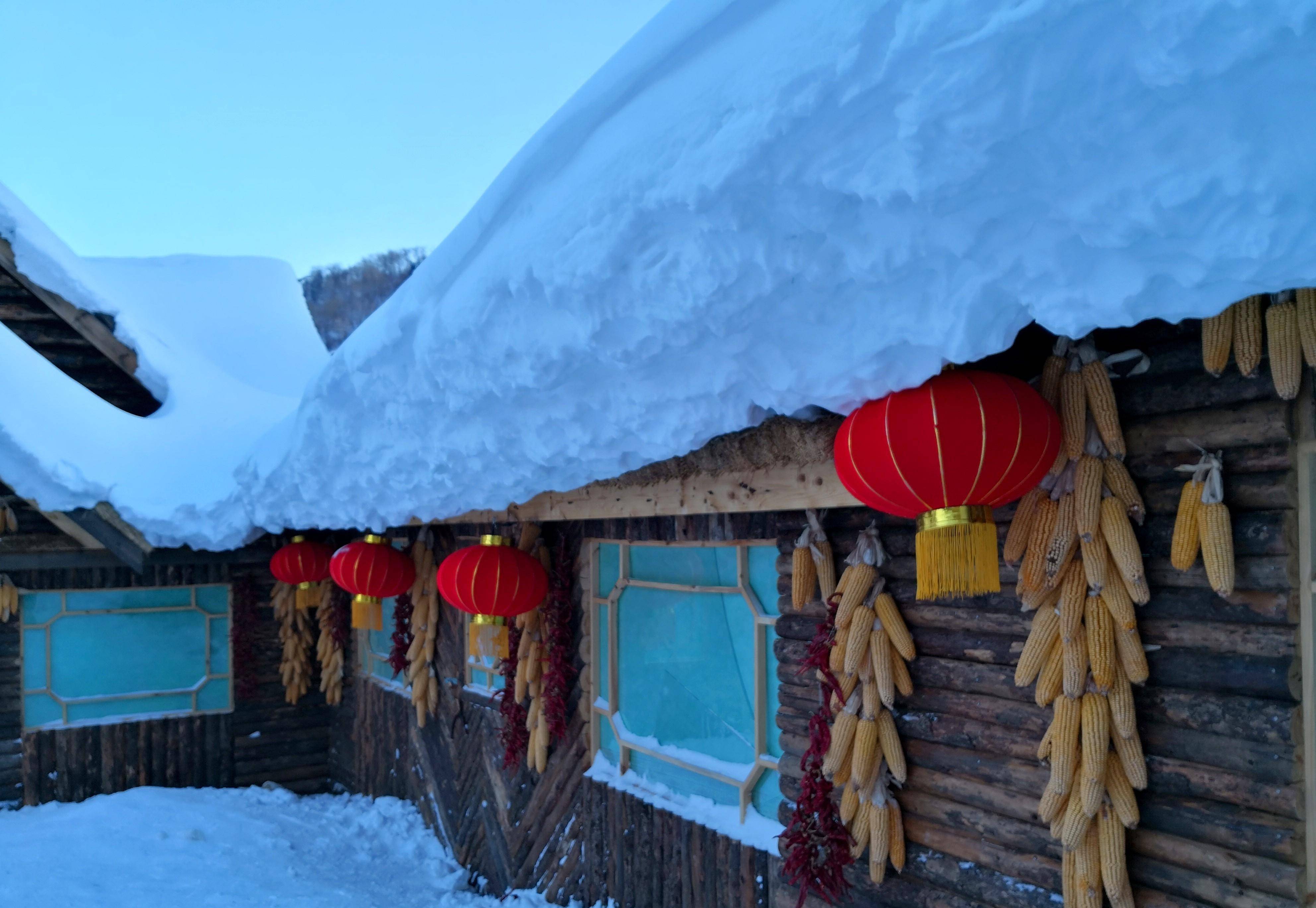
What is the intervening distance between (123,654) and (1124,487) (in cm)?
932

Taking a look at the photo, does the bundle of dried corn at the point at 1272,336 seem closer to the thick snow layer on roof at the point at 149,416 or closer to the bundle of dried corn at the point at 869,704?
the bundle of dried corn at the point at 869,704

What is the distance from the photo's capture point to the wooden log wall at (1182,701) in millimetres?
2342

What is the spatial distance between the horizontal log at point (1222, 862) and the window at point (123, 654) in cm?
906

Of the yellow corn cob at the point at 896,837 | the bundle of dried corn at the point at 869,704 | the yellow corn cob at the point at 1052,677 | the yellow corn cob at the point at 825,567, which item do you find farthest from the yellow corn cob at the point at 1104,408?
the yellow corn cob at the point at 896,837

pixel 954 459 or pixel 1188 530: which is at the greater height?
pixel 954 459

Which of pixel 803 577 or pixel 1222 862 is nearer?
pixel 1222 862

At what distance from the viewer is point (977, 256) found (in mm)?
2080

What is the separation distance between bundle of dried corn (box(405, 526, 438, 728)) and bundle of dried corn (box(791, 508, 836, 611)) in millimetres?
4381

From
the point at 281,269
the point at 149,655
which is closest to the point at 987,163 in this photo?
the point at 149,655

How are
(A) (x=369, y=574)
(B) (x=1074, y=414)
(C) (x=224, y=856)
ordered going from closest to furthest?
(B) (x=1074, y=414) < (A) (x=369, y=574) < (C) (x=224, y=856)

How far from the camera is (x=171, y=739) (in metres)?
9.04

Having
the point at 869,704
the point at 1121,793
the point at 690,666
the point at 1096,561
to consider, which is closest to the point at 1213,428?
the point at 1096,561

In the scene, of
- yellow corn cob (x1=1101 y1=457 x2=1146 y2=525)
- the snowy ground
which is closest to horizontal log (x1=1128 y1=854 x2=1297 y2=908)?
yellow corn cob (x1=1101 y1=457 x2=1146 y2=525)

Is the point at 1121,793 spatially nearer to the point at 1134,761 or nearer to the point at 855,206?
the point at 1134,761
